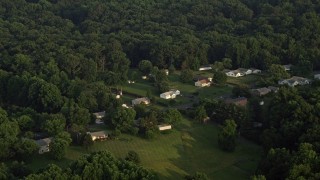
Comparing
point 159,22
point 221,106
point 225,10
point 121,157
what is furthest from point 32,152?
point 225,10

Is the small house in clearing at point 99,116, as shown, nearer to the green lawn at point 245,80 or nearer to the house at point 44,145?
the house at point 44,145

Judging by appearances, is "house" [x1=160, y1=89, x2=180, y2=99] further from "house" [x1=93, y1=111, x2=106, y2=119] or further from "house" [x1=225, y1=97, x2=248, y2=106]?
"house" [x1=93, y1=111, x2=106, y2=119]

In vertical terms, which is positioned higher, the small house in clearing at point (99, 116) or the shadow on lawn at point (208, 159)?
the small house in clearing at point (99, 116)

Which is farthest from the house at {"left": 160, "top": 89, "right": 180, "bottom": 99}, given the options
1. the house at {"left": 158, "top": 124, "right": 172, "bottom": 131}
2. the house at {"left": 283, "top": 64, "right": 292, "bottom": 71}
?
the house at {"left": 283, "top": 64, "right": 292, "bottom": 71}

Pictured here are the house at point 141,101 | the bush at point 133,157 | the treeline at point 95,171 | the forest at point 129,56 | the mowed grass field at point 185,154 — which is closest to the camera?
the treeline at point 95,171

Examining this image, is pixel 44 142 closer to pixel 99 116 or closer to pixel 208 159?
pixel 99 116

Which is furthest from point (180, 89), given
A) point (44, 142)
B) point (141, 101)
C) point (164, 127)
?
point (44, 142)

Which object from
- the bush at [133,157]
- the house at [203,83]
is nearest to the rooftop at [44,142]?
the bush at [133,157]
